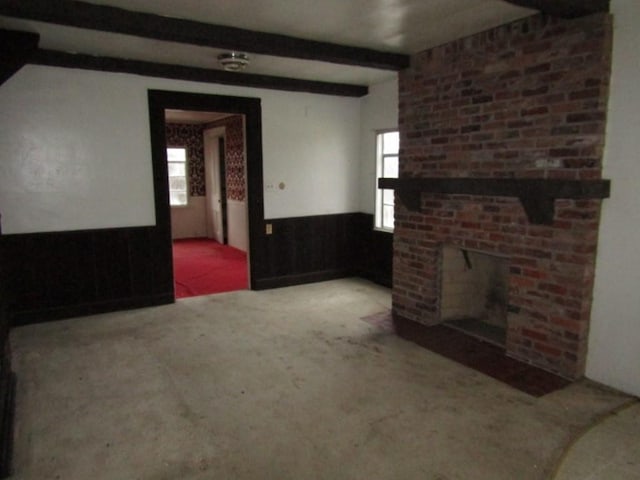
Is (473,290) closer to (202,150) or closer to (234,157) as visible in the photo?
(234,157)

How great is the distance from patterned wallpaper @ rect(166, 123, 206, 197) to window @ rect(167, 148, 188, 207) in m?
0.11

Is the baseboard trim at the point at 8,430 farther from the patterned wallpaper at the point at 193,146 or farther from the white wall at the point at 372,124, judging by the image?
the patterned wallpaper at the point at 193,146

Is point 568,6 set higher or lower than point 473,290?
higher

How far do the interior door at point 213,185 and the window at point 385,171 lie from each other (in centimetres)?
383

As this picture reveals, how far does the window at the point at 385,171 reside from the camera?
5.55 metres

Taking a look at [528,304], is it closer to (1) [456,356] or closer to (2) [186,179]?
(1) [456,356]

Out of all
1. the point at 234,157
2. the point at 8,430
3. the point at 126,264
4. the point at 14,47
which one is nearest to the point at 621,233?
the point at 8,430

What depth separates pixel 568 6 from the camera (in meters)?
2.65

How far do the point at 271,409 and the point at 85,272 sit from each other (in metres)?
2.78

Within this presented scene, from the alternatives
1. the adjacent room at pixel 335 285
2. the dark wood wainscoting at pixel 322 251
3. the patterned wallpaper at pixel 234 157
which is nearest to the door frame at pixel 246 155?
the adjacent room at pixel 335 285

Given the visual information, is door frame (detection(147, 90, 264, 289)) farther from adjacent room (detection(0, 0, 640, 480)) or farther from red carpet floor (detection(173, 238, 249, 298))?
red carpet floor (detection(173, 238, 249, 298))

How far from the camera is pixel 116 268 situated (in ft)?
15.2

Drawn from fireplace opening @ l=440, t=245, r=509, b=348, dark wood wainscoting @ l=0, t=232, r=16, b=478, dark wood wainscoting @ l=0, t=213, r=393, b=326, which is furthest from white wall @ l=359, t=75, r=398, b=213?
dark wood wainscoting @ l=0, t=232, r=16, b=478

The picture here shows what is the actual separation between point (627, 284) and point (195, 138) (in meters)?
8.26
